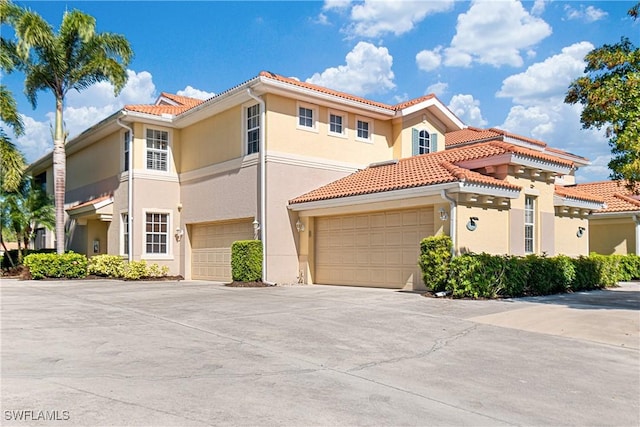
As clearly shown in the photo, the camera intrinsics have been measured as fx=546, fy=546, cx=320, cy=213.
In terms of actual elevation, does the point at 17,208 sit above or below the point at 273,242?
above

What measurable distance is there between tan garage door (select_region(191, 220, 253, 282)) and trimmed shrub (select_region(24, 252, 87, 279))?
4484mm

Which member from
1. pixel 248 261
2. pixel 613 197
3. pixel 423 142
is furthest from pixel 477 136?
pixel 248 261

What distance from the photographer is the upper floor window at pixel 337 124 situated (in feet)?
64.2

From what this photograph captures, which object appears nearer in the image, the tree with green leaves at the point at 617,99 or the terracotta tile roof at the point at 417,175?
the tree with green leaves at the point at 617,99

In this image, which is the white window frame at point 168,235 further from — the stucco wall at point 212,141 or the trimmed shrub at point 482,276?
the trimmed shrub at point 482,276

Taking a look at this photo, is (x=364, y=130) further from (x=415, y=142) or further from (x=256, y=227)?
(x=256, y=227)

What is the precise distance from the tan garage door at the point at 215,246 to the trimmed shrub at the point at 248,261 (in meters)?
1.51

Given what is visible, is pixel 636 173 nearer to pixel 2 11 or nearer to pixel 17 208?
pixel 2 11

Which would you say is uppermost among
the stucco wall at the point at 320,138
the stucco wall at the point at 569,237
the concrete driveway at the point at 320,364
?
the stucco wall at the point at 320,138

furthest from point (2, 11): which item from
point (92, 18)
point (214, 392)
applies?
point (214, 392)

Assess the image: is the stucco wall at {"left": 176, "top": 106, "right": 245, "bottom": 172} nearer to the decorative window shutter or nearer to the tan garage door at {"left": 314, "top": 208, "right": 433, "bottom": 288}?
the tan garage door at {"left": 314, "top": 208, "right": 433, "bottom": 288}

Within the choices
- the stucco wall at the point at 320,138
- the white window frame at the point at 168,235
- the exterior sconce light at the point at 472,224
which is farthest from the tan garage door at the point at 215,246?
the exterior sconce light at the point at 472,224

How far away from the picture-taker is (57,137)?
22.5 metres

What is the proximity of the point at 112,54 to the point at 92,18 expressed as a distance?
1.53 metres
